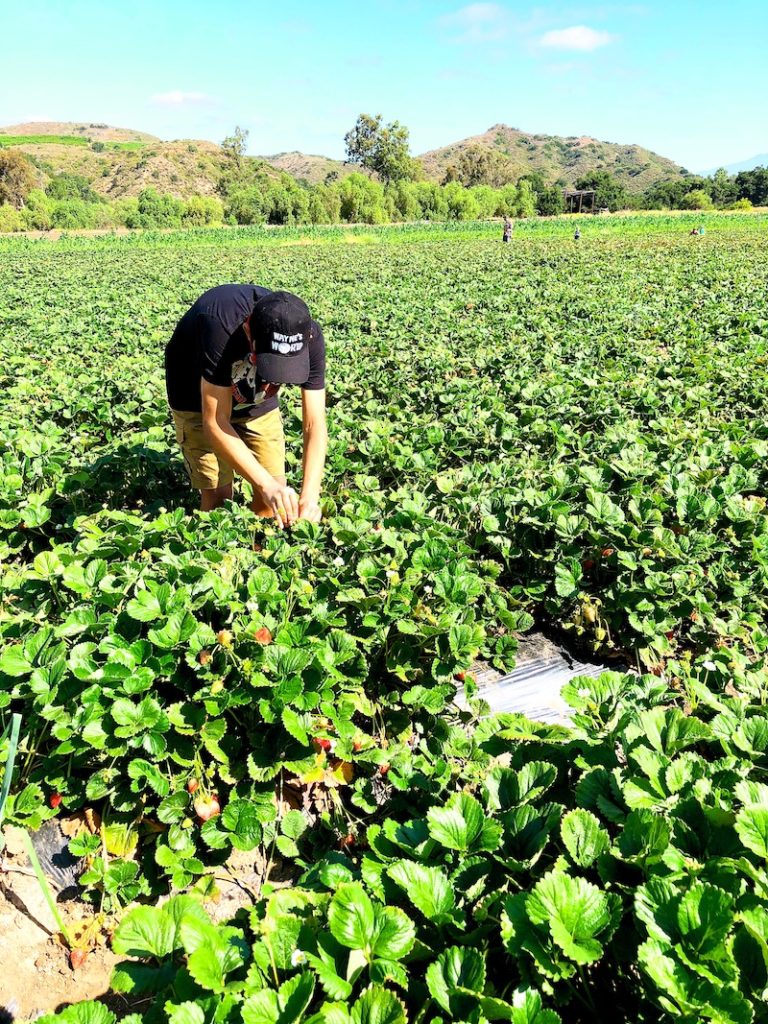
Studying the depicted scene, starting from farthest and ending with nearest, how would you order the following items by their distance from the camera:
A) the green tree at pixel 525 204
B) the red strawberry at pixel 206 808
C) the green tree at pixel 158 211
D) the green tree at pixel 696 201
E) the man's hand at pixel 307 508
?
the green tree at pixel 696 201 → the green tree at pixel 525 204 → the green tree at pixel 158 211 → the man's hand at pixel 307 508 → the red strawberry at pixel 206 808

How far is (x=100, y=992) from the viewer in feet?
6.50

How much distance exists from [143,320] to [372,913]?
40.0 ft

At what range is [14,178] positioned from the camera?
7269cm

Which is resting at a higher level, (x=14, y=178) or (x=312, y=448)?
(x=14, y=178)

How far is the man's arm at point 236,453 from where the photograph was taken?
3.29 m

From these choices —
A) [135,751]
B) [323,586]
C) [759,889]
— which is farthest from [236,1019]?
[323,586]

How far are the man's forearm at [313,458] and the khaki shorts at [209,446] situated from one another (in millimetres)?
616

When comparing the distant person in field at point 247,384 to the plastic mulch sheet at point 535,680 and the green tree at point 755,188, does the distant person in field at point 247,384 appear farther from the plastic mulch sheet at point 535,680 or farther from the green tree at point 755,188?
the green tree at point 755,188

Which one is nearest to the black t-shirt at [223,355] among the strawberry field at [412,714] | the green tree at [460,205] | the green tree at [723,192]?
the strawberry field at [412,714]

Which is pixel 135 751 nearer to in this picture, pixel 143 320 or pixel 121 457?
pixel 121 457

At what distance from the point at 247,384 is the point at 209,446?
2.05ft

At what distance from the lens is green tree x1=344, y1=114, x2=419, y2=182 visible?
83938 mm

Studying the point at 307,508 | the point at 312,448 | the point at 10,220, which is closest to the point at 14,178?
the point at 10,220

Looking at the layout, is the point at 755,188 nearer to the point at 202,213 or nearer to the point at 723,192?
the point at 723,192
